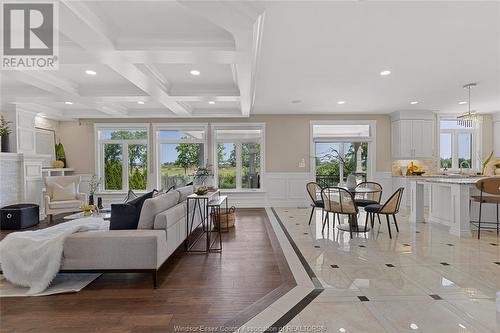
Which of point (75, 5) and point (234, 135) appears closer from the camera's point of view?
point (75, 5)

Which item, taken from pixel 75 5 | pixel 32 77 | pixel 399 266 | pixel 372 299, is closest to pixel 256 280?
pixel 372 299

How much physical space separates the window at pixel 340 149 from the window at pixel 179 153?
3479 mm

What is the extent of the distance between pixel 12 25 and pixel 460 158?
1064 centimetres

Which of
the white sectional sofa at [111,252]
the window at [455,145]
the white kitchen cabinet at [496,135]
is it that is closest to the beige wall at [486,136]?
the white kitchen cabinet at [496,135]

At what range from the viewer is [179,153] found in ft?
25.4

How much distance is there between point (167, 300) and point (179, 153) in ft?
18.6

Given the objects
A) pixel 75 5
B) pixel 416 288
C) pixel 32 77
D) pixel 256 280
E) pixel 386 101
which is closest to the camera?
pixel 75 5

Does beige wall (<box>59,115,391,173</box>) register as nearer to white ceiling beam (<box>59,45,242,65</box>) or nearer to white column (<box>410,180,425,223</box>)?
white column (<box>410,180,425,223</box>)

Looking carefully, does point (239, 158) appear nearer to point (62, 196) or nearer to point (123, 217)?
point (62, 196)

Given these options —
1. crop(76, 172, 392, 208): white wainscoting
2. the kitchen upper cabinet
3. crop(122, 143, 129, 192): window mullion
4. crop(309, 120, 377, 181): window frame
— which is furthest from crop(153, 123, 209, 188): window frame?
the kitchen upper cabinet

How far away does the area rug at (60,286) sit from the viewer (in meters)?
2.63

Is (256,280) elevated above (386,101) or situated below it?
below

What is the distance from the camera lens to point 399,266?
3209 mm

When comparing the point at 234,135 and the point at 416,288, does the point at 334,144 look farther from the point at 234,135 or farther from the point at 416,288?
the point at 416,288
